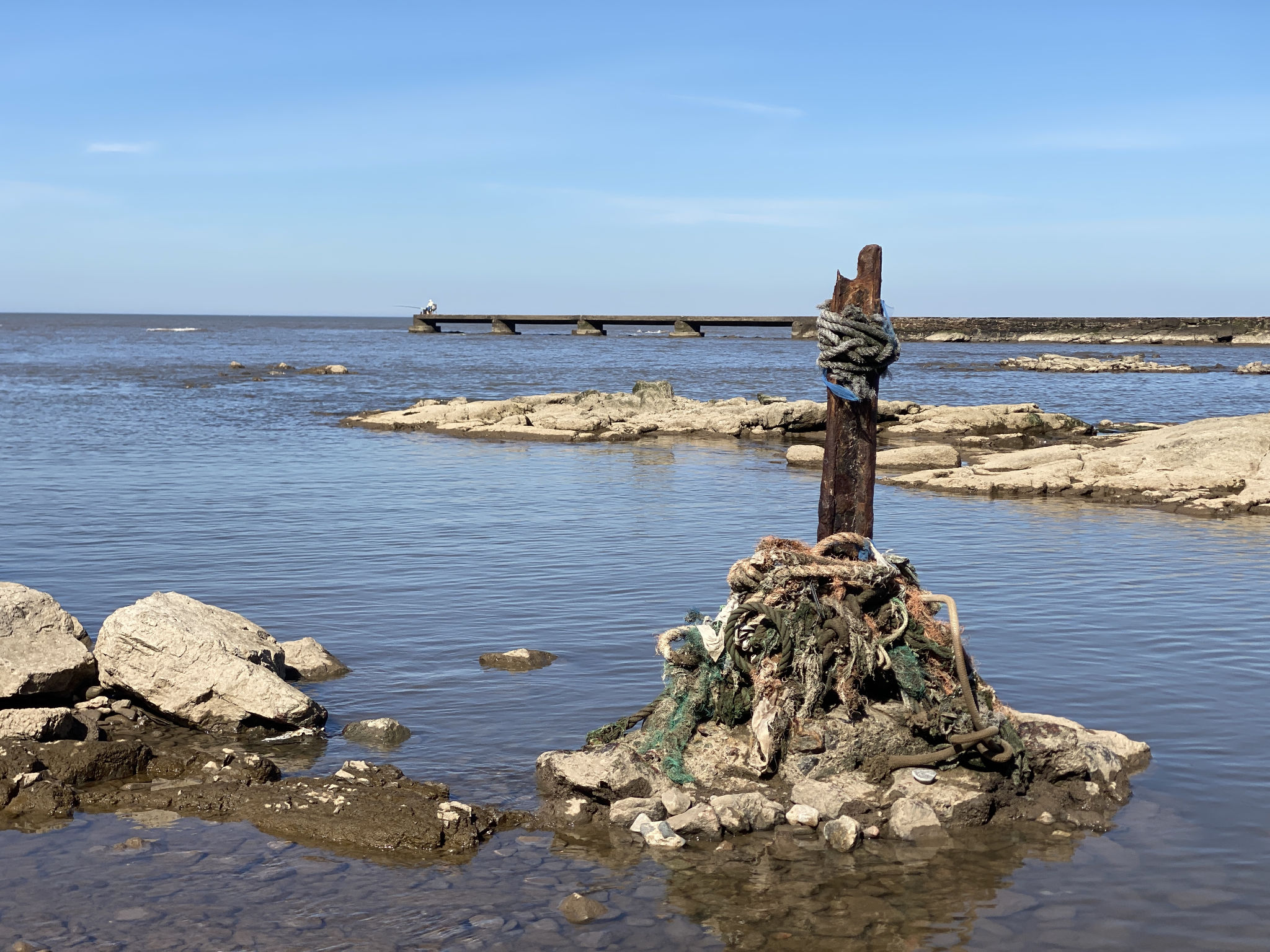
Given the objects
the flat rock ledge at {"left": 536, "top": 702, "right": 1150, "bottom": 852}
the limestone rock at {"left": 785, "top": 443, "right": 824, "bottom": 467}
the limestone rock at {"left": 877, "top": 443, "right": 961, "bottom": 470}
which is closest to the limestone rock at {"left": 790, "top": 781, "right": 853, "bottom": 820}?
the flat rock ledge at {"left": 536, "top": 702, "right": 1150, "bottom": 852}

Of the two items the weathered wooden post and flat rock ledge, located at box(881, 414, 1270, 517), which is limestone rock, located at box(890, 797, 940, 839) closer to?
the weathered wooden post

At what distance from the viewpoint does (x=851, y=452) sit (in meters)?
8.05

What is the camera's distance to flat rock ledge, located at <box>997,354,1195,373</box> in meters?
62.4

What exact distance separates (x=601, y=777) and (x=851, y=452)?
8.91 ft

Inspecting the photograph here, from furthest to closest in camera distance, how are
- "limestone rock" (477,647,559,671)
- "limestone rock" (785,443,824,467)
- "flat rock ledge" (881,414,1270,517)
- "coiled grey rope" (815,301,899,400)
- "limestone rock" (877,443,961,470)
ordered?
"limestone rock" (785,443,824,467), "limestone rock" (877,443,961,470), "flat rock ledge" (881,414,1270,517), "limestone rock" (477,647,559,671), "coiled grey rope" (815,301,899,400)

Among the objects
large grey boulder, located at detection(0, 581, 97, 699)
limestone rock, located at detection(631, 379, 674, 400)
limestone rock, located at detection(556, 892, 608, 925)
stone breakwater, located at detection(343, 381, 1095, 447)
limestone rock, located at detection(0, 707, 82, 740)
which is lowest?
limestone rock, located at detection(556, 892, 608, 925)

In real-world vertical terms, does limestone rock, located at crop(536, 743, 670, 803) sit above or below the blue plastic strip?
below

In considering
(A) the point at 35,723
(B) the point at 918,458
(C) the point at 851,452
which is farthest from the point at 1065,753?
(B) the point at 918,458

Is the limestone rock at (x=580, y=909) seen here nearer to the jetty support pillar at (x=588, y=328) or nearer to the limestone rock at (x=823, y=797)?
the limestone rock at (x=823, y=797)

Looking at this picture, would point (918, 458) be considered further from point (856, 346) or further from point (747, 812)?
point (747, 812)

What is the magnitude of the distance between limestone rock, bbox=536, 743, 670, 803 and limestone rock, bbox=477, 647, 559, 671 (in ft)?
7.83

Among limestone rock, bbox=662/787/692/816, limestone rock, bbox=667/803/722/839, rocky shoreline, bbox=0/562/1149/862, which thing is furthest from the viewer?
limestone rock, bbox=662/787/692/816

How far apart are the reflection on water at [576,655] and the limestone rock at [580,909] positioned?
9 cm

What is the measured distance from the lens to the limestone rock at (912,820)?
680 cm
